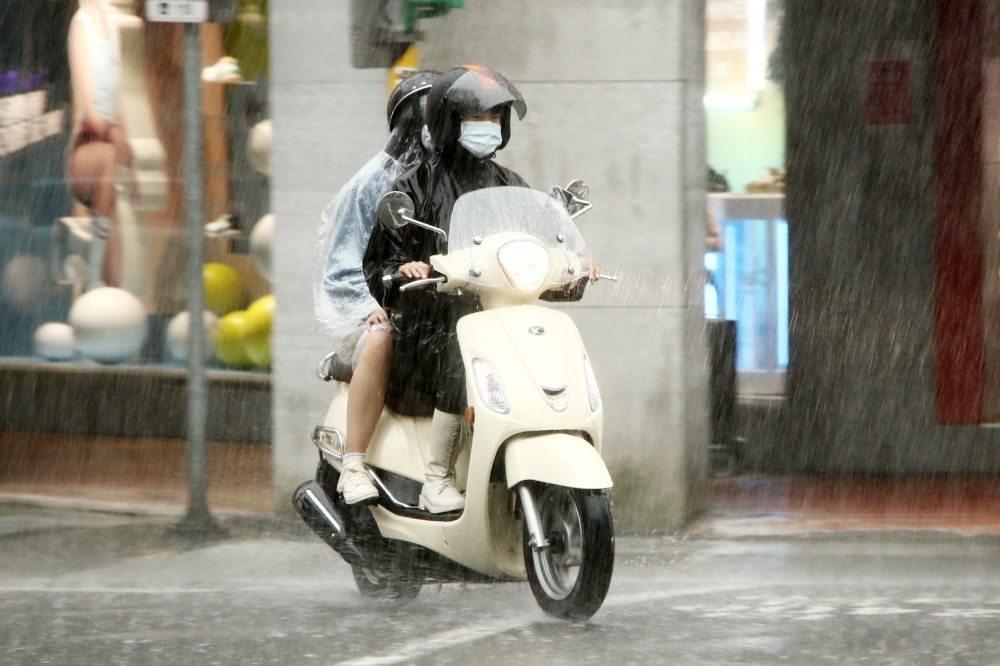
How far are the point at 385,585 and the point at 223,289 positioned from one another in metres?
4.39

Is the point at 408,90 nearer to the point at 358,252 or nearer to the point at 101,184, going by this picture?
the point at 358,252

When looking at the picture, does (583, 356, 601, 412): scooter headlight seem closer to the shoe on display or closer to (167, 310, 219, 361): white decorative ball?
the shoe on display

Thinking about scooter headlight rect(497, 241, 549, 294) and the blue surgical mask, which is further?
the blue surgical mask

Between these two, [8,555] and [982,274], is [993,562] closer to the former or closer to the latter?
[982,274]

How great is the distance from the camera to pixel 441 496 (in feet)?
18.1

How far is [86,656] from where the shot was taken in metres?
5.04

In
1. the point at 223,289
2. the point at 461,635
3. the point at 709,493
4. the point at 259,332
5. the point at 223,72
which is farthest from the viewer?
the point at 223,289

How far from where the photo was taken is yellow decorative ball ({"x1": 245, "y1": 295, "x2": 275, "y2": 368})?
9.73 meters

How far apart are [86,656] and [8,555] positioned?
2.23 meters

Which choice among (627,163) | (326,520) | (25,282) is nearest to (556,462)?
(326,520)

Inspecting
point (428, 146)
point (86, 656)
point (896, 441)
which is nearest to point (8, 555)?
point (86, 656)

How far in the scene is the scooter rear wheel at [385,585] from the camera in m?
5.96

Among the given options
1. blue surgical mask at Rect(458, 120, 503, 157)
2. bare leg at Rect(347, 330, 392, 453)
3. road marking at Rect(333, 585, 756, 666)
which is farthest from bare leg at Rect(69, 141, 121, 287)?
road marking at Rect(333, 585, 756, 666)

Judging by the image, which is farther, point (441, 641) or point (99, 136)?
point (99, 136)
